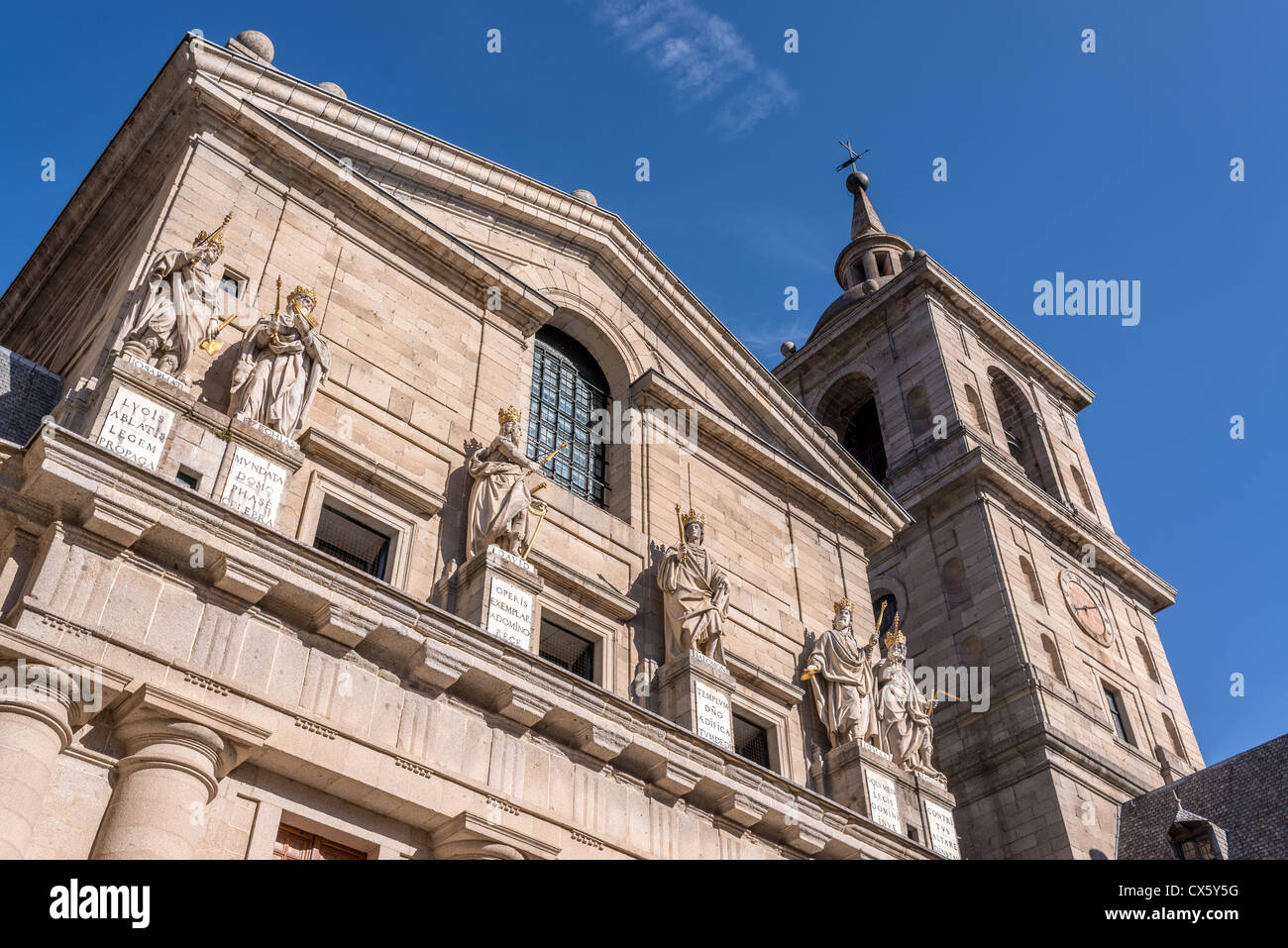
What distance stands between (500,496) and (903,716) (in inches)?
323

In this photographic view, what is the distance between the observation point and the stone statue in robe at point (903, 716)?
2034 centimetres

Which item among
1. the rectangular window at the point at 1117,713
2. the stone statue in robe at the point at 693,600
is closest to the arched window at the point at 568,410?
the stone statue in robe at the point at 693,600

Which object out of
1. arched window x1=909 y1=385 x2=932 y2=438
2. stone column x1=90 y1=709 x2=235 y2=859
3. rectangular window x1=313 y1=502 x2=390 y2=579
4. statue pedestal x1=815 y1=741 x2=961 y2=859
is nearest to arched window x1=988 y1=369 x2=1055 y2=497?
arched window x1=909 y1=385 x2=932 y2=438

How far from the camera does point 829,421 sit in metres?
44.2

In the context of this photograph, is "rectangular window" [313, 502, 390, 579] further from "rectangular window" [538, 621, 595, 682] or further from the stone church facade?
"rectangular window" [538, 621, 595, 682]

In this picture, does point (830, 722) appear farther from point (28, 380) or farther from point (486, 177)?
point (28, 380)

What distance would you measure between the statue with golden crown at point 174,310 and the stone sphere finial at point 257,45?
552 centimetres

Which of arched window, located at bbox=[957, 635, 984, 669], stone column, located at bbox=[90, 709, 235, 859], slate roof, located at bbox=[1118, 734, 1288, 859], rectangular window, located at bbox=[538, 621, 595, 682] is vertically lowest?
stone column, located at bbox=[90, 709, 235, 859]

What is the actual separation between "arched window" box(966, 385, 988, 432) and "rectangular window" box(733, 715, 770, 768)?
22356 millimetres

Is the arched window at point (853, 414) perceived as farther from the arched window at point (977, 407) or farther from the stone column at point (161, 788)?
the stone column at point (161, 788)

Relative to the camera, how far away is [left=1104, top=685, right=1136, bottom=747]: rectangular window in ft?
110

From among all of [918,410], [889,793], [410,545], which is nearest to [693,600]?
[889,793]
